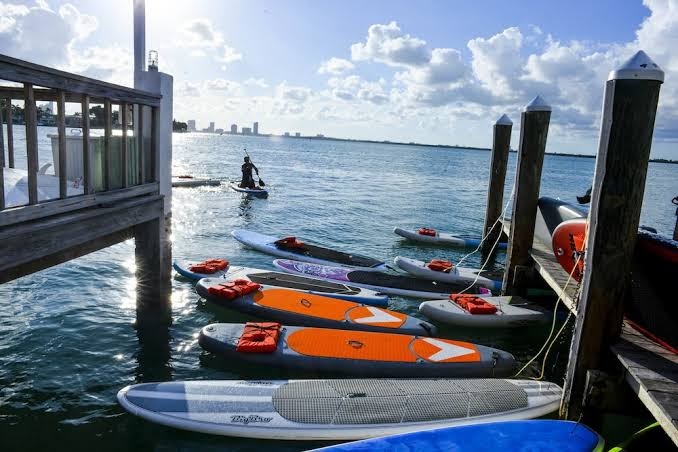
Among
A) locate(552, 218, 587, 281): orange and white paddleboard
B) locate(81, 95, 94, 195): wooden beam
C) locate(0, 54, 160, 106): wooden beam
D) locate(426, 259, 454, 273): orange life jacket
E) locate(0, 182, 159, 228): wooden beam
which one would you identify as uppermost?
locate(0, 54, 160, 106): wooden beam

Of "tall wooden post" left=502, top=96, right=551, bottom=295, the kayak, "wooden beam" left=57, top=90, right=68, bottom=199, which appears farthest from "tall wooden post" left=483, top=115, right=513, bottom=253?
"wooden beam" left=57, top=90, right=68, bottom=199

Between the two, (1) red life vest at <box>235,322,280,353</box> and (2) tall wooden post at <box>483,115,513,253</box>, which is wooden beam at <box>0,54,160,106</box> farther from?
(2) tall wooden post at <box>483,115,513,253</box>

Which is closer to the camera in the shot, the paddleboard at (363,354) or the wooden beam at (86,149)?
the wooden beam at (86,149)

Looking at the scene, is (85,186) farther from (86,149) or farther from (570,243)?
(570,243)

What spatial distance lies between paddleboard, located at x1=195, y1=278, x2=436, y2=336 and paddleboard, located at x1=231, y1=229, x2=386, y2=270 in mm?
3521

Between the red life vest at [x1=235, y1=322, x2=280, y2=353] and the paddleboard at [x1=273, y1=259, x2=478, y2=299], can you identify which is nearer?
the red life vest at [x1=235, y1=322, x2=280, y2=353]

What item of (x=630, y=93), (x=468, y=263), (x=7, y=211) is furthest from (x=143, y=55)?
(x=468, y=263)

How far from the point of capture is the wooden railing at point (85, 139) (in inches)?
173

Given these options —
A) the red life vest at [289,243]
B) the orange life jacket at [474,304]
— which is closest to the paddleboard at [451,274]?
the orange life jacket at [474,304]

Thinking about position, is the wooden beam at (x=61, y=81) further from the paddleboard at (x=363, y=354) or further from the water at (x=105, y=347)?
the water at (x=105, y=347)

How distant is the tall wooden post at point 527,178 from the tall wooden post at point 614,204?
3.94m

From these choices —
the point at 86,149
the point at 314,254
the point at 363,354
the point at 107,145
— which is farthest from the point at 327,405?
the point at 314,254

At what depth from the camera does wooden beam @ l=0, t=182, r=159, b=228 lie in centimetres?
434

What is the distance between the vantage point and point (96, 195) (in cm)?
Answer: 579
